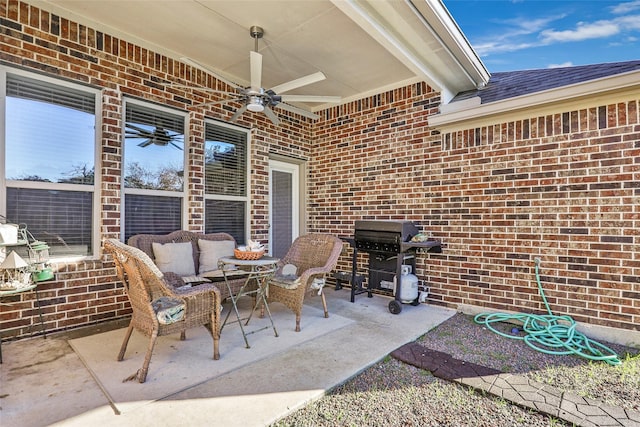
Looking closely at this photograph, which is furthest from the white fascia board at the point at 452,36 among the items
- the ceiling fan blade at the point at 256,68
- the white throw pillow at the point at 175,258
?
the white throw pillow at the point at 175,258

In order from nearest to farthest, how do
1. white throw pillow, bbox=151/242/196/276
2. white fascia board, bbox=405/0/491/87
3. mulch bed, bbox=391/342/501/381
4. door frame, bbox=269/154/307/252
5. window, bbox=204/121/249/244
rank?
mulch bed, bbox=391/342/501/381, white fascia board, bbox=405/0/491/87, white throw pillow, bbox=151/242/196/276, window, bbox=204/121/249/244, door frame, bbox=269/154/307/252

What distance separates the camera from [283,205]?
5.82 m

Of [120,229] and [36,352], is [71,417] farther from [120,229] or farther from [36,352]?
[120,229]

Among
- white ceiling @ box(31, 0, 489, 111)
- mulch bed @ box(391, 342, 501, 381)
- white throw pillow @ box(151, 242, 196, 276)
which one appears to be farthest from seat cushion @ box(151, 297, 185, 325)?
white ceiling @ box(31, 0, 489, 111)

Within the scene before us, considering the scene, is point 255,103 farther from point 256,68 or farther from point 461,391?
point 461,391

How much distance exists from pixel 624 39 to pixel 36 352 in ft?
25.7

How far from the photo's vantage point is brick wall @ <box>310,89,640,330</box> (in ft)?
10.6

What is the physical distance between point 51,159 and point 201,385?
109 inches

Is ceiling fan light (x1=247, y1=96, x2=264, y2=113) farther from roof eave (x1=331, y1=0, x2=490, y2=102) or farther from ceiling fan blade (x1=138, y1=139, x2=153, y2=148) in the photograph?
ceiling fan blade (x1=138, y1=139, x2=153, y2=148)

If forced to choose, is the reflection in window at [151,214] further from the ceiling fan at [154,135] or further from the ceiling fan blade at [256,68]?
the ceiling fan blade at [256,68]

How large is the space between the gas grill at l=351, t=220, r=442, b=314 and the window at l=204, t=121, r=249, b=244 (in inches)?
70.5

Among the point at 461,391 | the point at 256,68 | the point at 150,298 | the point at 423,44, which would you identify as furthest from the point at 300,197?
the point at 461,391

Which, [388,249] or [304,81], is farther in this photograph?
[388,249]

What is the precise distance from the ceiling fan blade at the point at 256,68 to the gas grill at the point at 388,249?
224 centimetres
